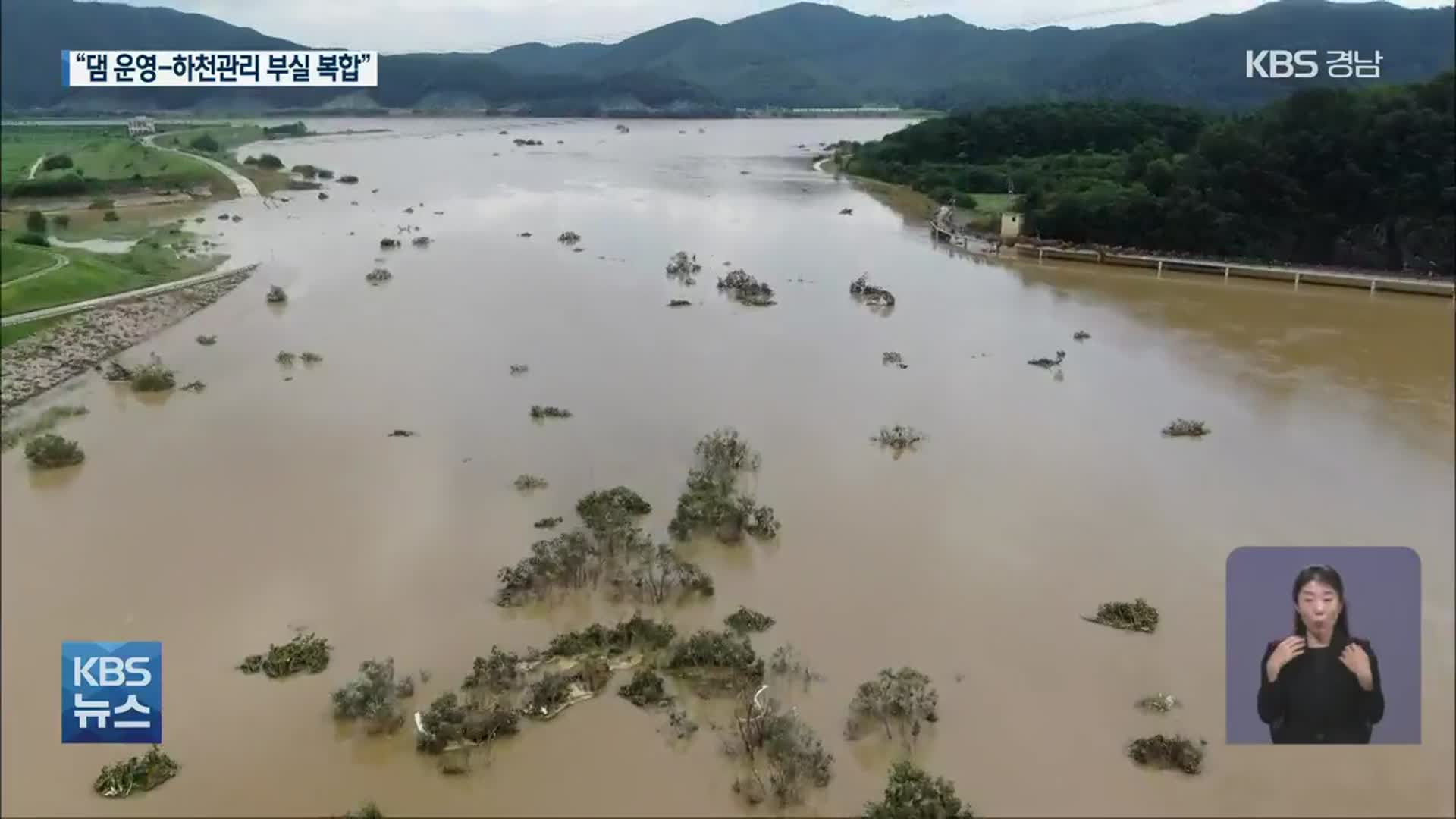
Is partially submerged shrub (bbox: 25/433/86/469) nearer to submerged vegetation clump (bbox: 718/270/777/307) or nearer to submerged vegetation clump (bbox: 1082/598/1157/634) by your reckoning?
submerged vegetation clump (bbox: 1082/598/1157/634)

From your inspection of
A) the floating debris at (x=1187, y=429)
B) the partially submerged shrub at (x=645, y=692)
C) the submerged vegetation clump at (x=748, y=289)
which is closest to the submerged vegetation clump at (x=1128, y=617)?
the partially submerged shrub at (x=645, y=692)

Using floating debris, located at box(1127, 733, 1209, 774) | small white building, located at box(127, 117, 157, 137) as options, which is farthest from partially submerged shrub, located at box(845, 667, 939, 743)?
small white building, located at box(127, 117, 157, 137)

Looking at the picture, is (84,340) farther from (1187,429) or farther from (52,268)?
(1187,429)

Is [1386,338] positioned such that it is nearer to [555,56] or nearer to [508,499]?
[508,499]

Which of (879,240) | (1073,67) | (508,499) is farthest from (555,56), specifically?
(508,499)

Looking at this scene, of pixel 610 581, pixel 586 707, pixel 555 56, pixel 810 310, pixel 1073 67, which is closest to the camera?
pixel 586 707

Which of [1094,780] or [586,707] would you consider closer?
[1094,780]

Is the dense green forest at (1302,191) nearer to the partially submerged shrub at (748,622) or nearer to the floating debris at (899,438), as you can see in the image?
A: the floating debris at (899,438)
